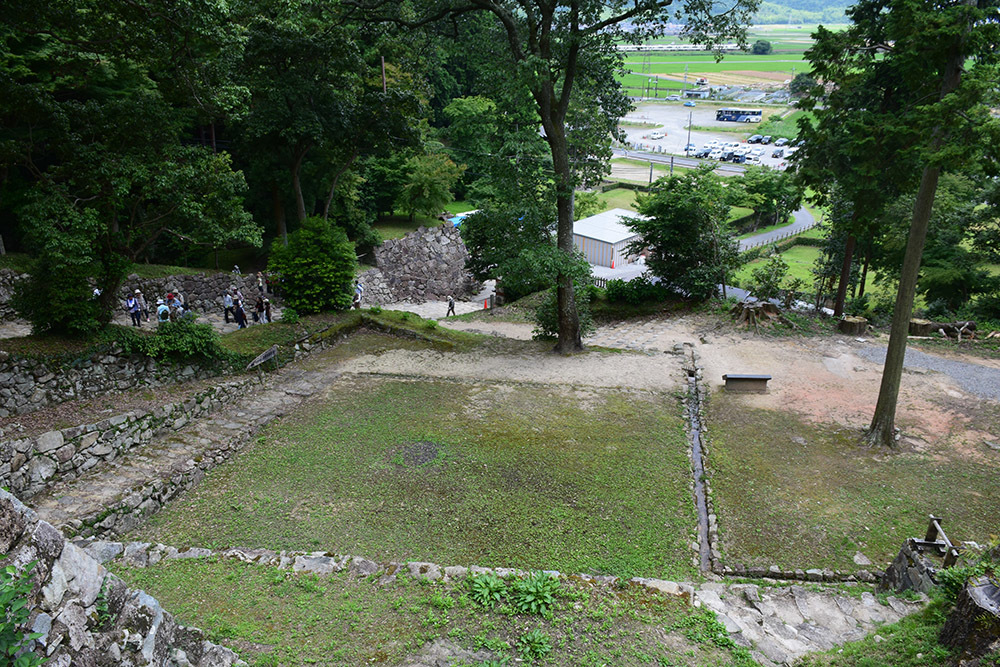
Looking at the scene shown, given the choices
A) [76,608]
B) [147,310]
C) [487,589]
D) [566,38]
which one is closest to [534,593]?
[487,589]

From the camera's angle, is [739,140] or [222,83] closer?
[222,83]

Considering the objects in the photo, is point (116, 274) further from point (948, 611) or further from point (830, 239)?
point (830, 239)

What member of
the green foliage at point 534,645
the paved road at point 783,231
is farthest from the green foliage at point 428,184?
the green foliage at point 534,645

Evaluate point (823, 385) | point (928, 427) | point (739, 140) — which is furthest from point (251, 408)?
point (739, 140)

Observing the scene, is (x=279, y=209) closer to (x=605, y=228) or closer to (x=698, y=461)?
(x=605, y=228)

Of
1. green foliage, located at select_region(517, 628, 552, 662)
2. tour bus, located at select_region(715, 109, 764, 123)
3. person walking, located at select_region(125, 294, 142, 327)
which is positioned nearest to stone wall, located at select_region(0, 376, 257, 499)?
person walking, located at select_region(125, 294, 142, 327)

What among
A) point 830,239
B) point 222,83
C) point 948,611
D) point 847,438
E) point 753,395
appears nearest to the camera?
point 948,611
